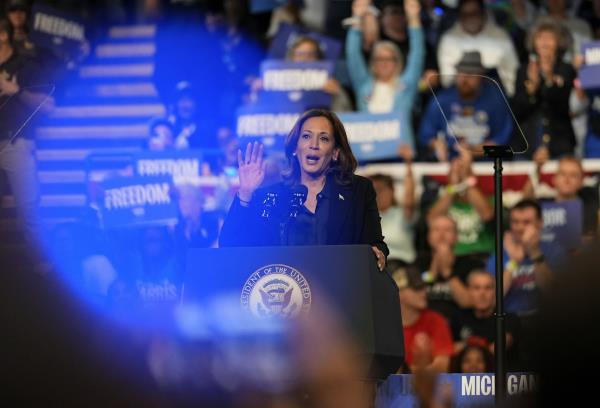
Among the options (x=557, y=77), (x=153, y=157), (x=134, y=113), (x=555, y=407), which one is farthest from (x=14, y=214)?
(x=555, y=407)

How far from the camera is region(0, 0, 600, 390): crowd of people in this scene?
8086 millimetres

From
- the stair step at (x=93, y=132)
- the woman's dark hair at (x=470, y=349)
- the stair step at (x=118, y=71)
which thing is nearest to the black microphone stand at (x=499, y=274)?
the woman's dark hair at (x=470, y=349)

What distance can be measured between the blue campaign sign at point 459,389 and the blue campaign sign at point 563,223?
12.9 ft

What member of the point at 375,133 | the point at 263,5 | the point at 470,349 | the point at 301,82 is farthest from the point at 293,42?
the point at 470,349

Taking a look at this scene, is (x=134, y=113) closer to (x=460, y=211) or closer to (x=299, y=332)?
Result: (x=460, y=211)

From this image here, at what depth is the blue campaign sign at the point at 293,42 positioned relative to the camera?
937cm

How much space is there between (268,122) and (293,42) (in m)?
0.80

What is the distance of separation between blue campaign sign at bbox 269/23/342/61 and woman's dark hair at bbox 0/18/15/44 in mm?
2102

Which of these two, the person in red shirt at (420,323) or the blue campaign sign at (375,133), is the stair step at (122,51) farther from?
the person in red shirt at (420,323)

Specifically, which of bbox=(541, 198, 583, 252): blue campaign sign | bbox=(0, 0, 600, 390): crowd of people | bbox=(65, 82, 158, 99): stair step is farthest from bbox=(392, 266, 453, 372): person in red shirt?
bbox=(65, 82, 158, 99): stair step

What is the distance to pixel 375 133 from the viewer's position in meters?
8.88

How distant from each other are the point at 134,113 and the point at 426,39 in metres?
2.61

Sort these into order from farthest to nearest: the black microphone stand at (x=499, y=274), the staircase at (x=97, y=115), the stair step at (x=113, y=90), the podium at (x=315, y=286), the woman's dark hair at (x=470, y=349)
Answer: the stair step at (x=113, y=90) → the staircase at (x=97, y=115) → the woman's dark hair at (x=470, y=349) → the black microphone stand at (x=499, y=274) → the podium at (x=315, y=286)

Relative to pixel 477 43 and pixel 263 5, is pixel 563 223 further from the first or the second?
pixel 263 5
